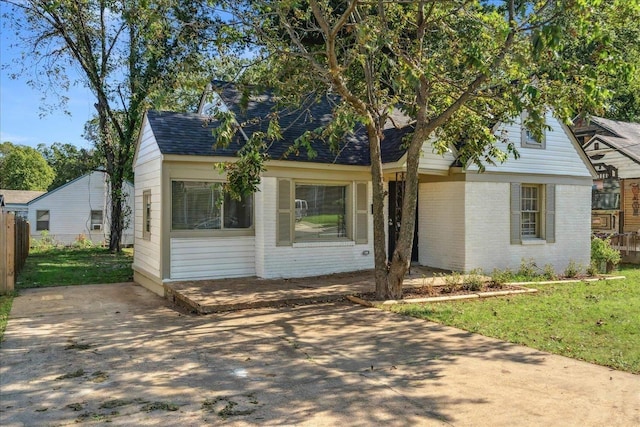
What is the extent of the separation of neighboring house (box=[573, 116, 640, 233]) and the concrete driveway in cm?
1586

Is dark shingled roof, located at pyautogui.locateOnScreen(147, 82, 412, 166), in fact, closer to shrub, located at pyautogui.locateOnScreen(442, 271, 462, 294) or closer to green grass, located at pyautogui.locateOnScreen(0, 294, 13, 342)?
A: shrub, located at pyautogui.locateOnScreen(442, 271, 462, 294)

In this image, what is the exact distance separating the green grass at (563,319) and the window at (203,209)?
173 inches

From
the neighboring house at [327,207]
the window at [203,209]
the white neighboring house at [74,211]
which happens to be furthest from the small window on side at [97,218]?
the window at [203,209]

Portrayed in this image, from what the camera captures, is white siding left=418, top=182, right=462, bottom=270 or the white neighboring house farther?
the white neighboring house

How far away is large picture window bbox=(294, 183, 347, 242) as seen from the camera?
11383 mm

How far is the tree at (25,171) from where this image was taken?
5569 centimetres

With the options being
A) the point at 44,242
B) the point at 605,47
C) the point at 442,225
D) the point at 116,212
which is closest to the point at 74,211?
the point at 44,242

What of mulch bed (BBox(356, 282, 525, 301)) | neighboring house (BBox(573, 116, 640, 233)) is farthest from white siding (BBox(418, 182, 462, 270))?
neighboring house (BBox(573, 116, 640, 233))

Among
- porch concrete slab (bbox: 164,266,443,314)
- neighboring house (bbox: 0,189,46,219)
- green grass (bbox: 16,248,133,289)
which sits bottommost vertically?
green grass (bbox: 16,248,133,289)

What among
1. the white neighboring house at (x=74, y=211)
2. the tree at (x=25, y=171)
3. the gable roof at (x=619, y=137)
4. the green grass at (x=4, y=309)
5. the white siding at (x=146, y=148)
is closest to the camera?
the green grass at (x=4, y=309)

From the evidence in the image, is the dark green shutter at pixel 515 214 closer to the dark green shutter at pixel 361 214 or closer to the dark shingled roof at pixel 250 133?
the dark shingled roof at pixel 250 133

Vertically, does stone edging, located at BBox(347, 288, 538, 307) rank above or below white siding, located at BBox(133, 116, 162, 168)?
below

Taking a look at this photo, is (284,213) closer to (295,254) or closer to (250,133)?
(295,254)

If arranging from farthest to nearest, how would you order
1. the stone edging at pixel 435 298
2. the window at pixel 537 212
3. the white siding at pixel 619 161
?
the white siding at pixel 619 161, the window at pixel 537 212, the stone edging at pixel 435 298
